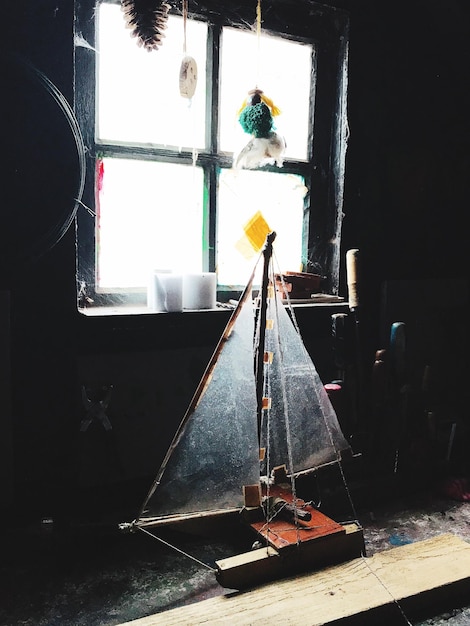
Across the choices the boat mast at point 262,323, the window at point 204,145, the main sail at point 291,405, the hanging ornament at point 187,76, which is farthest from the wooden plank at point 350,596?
the hanging ornament at point 187,76

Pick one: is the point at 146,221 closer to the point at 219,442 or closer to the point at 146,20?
the point at 146,20

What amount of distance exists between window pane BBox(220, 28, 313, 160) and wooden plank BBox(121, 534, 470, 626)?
164 centimetres

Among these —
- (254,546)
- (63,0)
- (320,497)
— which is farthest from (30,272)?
(320,497)

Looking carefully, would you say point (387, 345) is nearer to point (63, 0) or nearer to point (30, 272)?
point (30, 272)

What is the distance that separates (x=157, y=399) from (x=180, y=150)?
102 cm

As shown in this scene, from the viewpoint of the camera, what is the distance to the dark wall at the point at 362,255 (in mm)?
1953

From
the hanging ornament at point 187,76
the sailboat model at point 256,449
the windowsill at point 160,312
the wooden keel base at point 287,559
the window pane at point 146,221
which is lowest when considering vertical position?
the wooden keel base at point 287,559

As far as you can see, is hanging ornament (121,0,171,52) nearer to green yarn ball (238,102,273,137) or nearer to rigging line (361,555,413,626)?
green yarn ball (238,102,273,137)

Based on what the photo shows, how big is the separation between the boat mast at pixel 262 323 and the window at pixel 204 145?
70 centimetres

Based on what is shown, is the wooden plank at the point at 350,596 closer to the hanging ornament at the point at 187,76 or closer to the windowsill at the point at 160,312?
the windowsill at the point at 160,312

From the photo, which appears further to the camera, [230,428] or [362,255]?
[362,255]

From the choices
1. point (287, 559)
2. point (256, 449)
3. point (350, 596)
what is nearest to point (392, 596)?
point (350, 596)

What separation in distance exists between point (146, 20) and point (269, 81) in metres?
0.72

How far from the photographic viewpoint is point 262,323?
1651 millimetres
